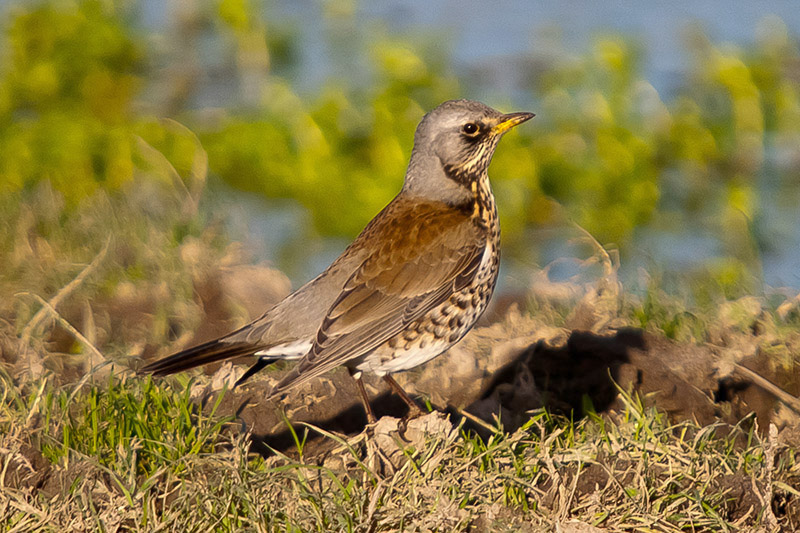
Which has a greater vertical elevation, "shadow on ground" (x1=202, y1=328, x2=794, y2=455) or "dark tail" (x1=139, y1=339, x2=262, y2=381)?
"dark tail" (x1=139, y1=339, x2=262, y2=381)

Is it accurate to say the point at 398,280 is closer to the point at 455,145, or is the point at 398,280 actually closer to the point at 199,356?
the point at 455,145

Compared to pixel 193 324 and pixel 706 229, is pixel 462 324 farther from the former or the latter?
pixel 706 229

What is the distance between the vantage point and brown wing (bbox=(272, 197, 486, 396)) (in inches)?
181

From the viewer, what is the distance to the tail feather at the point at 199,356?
15.0 feet

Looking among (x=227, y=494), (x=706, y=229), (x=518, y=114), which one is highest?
(x=518, y=114)

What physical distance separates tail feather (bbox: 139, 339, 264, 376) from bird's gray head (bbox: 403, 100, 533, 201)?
3.75ft

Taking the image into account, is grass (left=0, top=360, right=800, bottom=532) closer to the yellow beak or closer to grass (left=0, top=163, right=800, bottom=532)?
grass (left=0, top=163, right=800, bottom=532)

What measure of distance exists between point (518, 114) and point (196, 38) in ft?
23.2

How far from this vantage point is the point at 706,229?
894cm

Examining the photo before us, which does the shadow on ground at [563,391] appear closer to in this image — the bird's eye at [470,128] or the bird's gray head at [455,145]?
the bird's gray head at [455,145]

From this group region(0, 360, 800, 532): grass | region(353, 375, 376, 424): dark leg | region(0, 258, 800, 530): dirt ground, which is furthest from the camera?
region(0, 258, 800, 530): dirt ground

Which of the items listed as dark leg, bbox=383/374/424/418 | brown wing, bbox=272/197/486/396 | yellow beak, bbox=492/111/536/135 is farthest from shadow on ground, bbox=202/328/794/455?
yellow beak, bbox=492/111/536/135

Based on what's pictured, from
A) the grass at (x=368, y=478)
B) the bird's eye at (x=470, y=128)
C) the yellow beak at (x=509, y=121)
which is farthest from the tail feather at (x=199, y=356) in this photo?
the yellow beak at (x=509, y=121)

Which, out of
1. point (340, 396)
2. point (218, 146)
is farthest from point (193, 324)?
point (218, 146)
